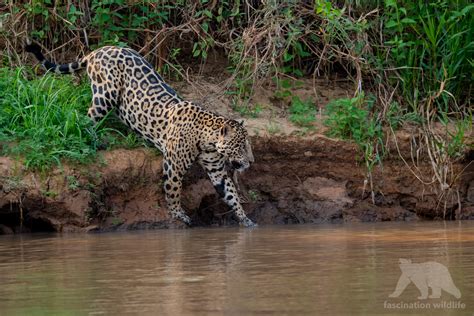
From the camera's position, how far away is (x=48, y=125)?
9336 mm

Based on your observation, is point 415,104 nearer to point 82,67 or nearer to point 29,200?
point 82,67

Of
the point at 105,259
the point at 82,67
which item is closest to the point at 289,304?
the point at 105,259

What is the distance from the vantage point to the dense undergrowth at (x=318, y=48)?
998cm

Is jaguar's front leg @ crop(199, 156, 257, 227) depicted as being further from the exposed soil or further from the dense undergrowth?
the dense undergrowth

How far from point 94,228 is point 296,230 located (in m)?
Result: 1.77

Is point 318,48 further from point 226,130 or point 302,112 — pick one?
point 226,130

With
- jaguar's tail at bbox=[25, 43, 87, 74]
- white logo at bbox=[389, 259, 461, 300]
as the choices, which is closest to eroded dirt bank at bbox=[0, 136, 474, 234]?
jaguar's tail at bbox=[25, 43, 87, 74]

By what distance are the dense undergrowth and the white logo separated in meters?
4.13

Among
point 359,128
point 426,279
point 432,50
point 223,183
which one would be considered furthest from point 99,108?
point 426,279

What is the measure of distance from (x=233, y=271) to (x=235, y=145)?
3.57 m

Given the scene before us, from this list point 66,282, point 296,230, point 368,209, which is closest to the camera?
point 66,282

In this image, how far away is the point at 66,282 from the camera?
5547mm

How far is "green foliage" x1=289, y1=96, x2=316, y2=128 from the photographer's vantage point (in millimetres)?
10133

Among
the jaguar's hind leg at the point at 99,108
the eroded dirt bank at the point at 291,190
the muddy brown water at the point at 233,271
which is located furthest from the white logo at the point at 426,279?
the jaguar's hind leg at the point at 99,108
